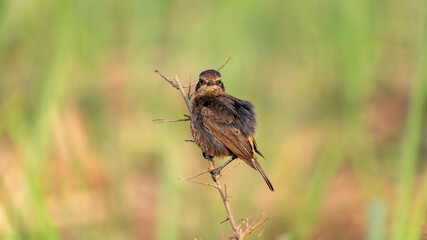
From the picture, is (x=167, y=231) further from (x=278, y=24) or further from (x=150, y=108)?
(x=278, y=24)

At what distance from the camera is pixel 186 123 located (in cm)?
682

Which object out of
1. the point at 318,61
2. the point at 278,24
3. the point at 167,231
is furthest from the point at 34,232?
the point at 278,24

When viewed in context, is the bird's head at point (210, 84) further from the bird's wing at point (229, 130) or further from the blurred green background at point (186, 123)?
the blurred green background at point (186, 123)

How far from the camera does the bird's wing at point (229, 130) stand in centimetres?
321

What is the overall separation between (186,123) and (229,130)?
3547 mm

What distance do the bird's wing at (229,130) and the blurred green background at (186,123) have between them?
0.45 m

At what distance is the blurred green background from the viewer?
4453 mm

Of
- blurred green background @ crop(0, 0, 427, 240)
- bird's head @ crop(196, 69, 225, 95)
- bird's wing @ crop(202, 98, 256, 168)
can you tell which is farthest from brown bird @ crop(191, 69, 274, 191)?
blurred green background @ crop(0, 0, 427, 240)

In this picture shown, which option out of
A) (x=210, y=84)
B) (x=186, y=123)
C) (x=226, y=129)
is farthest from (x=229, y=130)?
(x=186, y=123)

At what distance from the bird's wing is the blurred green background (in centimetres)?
45

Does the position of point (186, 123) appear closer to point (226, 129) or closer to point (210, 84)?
point (210, 84)

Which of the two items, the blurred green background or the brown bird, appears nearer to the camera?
the brown bird

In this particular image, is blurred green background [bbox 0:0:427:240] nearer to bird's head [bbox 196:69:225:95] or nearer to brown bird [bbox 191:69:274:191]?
brown bird [bbox 191:69:274:191]

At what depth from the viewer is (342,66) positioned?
532 centimetres
